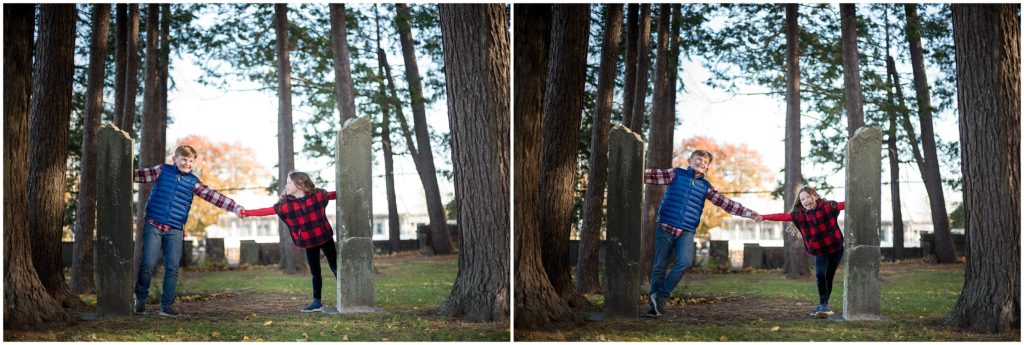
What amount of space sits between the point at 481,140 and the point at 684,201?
158 cm

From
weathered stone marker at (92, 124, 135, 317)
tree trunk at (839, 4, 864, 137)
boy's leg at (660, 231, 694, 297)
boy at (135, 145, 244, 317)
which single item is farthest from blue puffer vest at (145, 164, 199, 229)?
tree trunk at (839, 4, 864, 137)

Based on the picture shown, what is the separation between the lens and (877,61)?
7.46 metres

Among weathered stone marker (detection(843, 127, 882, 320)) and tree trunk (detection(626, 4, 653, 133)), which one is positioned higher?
tree trunk (detection(626, 4, 653, 133))

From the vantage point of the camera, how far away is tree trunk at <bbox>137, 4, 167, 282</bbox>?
690 cm

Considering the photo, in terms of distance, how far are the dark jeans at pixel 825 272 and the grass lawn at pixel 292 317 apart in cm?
238

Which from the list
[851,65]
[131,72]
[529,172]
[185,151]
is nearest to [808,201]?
[851,65]

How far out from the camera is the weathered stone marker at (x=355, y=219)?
6.71 metres

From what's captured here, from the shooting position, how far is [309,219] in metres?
7.05

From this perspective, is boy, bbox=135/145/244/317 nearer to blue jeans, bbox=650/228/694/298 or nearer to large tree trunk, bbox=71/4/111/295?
large tree trunk, bbox=71/4/111/295

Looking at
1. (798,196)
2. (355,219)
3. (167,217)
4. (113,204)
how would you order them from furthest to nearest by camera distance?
(798,196) → (167,217) → (355,219) → (113,204)

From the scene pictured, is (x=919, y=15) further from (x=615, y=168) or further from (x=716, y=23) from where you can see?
(x=615, y=168)

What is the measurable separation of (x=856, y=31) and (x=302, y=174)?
448 cm

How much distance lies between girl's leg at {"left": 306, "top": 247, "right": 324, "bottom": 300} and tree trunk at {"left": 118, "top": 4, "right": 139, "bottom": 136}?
1.68m

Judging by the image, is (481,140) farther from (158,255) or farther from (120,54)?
(120,54)
